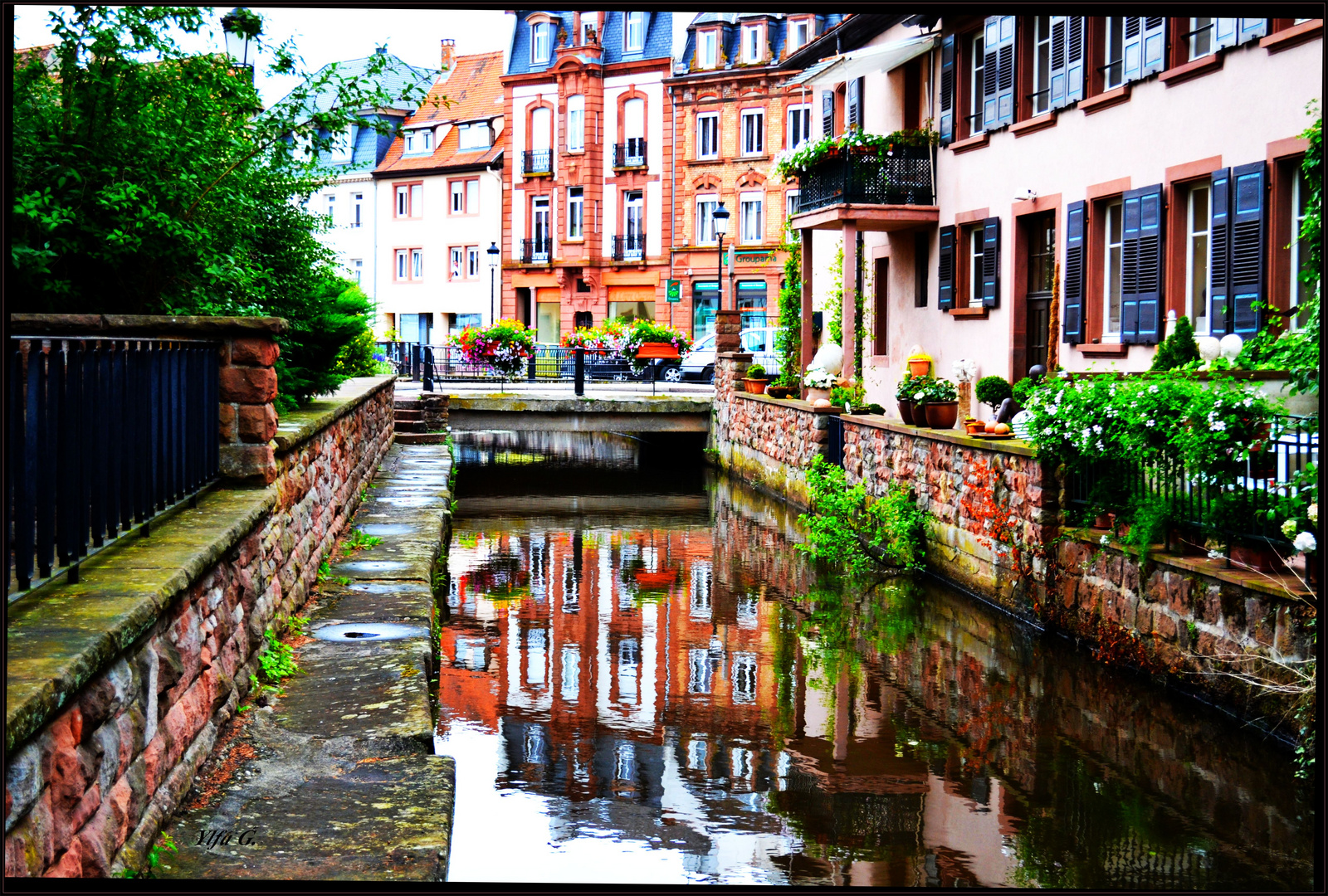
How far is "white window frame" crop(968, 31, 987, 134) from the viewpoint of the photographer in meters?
18.8

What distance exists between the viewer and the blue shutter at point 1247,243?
12164 millimetres

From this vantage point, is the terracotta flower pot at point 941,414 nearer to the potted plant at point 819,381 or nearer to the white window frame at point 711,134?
the potted plant at point 819,381

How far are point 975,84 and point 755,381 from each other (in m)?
7.28

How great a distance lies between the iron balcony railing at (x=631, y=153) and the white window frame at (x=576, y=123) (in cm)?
124

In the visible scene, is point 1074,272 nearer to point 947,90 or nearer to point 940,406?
point 940,406

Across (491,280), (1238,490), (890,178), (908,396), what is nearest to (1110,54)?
(908,396)

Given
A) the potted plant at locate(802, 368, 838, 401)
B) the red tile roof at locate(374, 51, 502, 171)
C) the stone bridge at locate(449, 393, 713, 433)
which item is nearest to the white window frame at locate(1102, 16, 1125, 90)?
the potted plant at locate(802, 368, 838, 401)

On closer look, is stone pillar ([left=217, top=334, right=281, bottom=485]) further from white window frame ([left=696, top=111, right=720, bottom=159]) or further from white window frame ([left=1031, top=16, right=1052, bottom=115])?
white window frame ([left=696, top=111, right=720, bottom=159])

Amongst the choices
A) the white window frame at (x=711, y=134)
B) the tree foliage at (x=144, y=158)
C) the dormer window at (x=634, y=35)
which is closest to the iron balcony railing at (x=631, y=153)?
the white window frame at (x=711, y=134)

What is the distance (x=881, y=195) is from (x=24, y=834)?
18.2 meters

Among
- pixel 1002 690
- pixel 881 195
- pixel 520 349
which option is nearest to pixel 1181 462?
pixel 1002 690

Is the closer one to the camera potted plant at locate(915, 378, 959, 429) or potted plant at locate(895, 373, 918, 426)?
potted plant at locate(915, 378, 959, 429)

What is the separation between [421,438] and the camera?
965 inches

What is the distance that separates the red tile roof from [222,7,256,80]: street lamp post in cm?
4296
